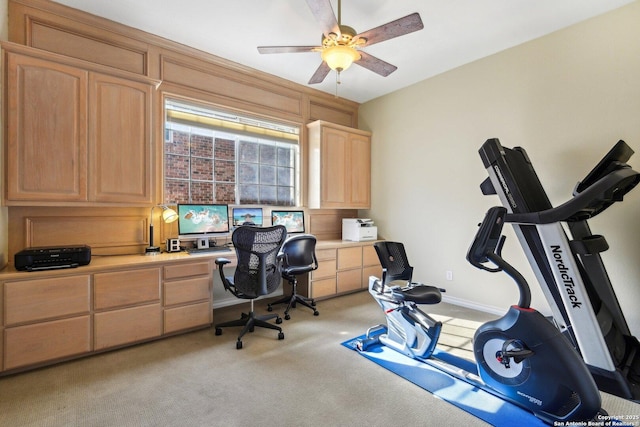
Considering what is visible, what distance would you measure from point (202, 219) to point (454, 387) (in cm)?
293

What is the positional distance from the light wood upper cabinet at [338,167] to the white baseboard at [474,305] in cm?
190

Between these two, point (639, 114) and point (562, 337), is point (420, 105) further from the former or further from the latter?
point (562, 337)

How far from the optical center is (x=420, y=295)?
238cm

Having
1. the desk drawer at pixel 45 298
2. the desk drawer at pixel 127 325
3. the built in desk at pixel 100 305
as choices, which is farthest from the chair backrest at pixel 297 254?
the desk drawer at pixel 45 298

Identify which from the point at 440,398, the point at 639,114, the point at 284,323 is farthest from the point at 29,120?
the point at 639,114

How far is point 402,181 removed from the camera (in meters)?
4.55

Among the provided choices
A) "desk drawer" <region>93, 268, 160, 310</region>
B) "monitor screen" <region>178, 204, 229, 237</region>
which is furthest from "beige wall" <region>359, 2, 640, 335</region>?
"desk drawer" <region>93, 268, 160, 310</region>

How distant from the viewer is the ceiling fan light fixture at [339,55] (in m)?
2.48

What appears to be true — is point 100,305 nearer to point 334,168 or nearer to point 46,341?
point 46,341

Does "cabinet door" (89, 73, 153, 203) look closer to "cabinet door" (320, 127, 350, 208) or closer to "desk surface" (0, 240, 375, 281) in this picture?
"desk surface" (0, 240, 375, 281)

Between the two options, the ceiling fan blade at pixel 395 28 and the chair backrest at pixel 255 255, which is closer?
the ceiling fan blade at pixel 395 28

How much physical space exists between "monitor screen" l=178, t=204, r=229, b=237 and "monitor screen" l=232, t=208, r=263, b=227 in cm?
23

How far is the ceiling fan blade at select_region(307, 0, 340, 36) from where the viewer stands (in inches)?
81.1

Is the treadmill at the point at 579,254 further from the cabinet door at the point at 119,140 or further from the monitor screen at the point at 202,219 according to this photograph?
the cabinet door at the point at 119,140
